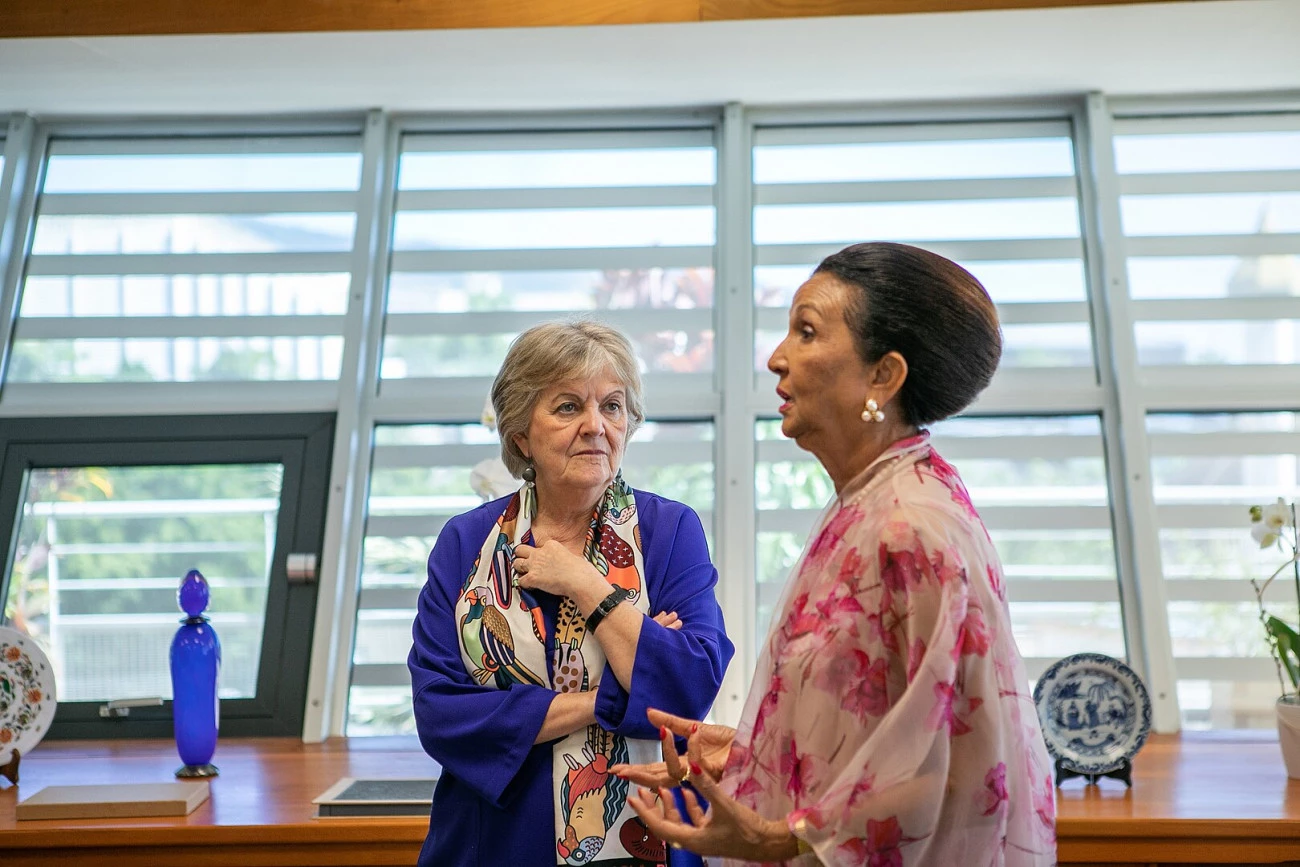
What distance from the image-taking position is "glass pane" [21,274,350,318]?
11.1 feet

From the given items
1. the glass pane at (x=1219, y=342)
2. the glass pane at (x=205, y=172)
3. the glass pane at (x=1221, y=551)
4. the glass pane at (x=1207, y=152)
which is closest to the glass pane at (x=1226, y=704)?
the glass pane at (x=1221, y=551)

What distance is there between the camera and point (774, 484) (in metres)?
3.24

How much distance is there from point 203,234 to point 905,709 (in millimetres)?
2788

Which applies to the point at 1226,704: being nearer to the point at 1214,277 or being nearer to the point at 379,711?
the point at 1214,277

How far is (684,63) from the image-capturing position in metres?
3.07

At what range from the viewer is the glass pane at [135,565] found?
3.18m

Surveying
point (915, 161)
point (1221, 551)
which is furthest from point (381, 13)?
point (1221, 551)

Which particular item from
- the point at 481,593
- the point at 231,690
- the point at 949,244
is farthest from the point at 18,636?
the point at 949,244

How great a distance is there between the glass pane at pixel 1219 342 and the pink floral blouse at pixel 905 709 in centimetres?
211

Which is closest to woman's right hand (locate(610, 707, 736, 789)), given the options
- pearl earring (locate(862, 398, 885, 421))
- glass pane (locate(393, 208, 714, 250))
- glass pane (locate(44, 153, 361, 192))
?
pearl earring (locate(862, 398, 885, 421))

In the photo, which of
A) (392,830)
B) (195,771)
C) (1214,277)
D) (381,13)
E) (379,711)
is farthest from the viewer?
(1214,277)

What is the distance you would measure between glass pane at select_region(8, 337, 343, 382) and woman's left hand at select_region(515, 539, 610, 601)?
1.66 meters

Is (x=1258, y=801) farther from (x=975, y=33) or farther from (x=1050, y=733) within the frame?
(x=975, y=33)

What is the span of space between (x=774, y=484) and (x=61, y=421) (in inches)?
76.2
